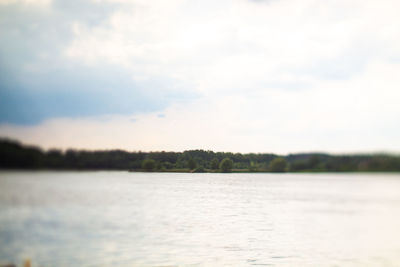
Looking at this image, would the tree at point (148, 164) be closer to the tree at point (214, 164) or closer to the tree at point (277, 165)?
the tree at point (214, 164)

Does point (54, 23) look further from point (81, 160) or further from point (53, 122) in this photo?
point (81, 160)

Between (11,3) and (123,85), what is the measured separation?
4.59m

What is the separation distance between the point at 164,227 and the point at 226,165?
155 inches

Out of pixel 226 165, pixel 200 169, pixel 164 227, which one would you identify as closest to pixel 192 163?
pixel 200 169

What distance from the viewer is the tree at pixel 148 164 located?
12697 mm

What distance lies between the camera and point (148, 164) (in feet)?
41.9

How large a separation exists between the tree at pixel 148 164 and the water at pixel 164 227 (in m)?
0.64

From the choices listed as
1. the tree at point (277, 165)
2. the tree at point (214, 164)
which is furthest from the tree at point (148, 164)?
the tree at point (277, 165)

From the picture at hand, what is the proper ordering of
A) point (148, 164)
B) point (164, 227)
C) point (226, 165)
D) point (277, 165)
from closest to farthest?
point (148, 164), point (226, 165), point (164, 227), point (277, 165)

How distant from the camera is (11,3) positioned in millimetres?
10883

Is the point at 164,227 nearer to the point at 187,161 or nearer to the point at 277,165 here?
the point at 187,161

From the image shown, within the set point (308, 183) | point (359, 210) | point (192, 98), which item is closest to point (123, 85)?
point (192, 98)

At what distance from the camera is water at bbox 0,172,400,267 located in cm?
1126

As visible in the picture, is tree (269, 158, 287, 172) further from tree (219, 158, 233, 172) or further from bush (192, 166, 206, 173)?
bush (192, 166, 206, 173)
